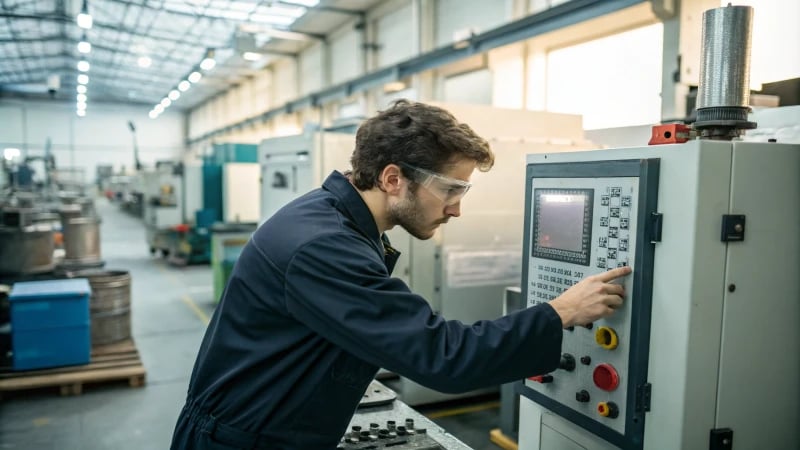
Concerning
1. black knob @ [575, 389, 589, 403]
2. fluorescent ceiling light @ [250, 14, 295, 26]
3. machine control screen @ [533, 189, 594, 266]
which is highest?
fluorescent ceiling light @ [250, 14, 295, 26]

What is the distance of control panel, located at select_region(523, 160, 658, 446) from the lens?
115cm

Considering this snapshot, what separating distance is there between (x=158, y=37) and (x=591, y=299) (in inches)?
384

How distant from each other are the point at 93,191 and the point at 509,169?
16.4 metres

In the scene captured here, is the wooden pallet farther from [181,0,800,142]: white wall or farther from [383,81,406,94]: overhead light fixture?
[383,81,406,94]: overhead light fixture

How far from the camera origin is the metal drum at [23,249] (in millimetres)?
3969

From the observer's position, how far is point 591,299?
1.10 meters

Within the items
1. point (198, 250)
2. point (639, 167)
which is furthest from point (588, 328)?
point (198, 250)

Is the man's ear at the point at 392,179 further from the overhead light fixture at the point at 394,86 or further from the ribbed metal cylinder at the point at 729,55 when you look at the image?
the overhead light fixture at the point at 394,86

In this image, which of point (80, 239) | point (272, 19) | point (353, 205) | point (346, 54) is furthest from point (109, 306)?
point (272, 19)

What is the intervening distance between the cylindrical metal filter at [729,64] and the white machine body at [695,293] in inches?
4.5

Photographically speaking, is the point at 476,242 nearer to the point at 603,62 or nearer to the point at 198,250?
the point at 603,62

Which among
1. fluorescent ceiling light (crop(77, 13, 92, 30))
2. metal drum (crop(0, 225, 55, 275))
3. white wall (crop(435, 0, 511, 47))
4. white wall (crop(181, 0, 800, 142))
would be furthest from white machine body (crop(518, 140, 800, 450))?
fluorescent ceiling light (crop(77, 13, 92, 30))

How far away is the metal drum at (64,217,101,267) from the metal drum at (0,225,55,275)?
82 centimetres

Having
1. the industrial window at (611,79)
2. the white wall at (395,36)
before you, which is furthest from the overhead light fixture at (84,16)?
the industrial window at (611,79)
